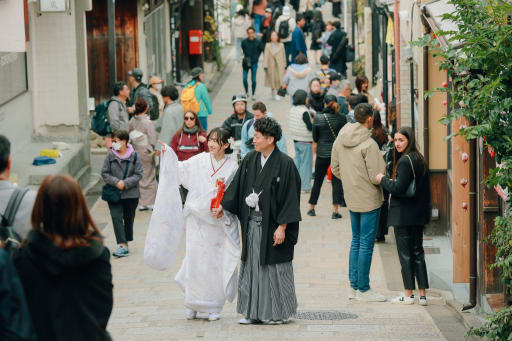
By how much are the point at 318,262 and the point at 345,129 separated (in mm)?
2722

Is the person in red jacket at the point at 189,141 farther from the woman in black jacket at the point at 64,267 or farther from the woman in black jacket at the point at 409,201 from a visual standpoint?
the woman in black jacket at the point at 64,267

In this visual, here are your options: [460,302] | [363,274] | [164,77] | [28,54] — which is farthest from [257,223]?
[164,77]

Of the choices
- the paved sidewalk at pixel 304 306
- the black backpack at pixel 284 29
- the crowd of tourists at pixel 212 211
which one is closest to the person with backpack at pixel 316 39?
the black backpack at pixel 284 29

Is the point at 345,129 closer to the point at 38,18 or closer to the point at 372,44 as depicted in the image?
the point at 38,18

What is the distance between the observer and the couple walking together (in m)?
8.73

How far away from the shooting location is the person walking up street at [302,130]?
15578 mm

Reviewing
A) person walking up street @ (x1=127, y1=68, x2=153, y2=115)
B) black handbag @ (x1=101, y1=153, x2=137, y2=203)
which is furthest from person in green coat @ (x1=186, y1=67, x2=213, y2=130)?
black handbag @ (x1=101, y1=153, x2=137, y2=203)

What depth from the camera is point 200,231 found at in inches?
360

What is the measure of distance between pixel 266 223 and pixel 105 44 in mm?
13692

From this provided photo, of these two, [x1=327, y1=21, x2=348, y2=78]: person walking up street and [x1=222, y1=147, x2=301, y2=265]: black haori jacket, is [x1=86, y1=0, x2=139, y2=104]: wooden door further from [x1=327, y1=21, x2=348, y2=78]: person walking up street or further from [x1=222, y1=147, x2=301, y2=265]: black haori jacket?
[x1=222, y1=147, x2=301, y2=265]: black haori jacket

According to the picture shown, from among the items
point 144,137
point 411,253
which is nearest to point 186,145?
point 144,137

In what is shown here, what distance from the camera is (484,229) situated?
946 centimetres

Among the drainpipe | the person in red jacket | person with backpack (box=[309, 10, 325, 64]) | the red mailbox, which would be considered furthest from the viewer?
person with backpack (box=[309, 10, 325, 64])

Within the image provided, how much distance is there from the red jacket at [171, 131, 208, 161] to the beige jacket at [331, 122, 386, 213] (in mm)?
3837
